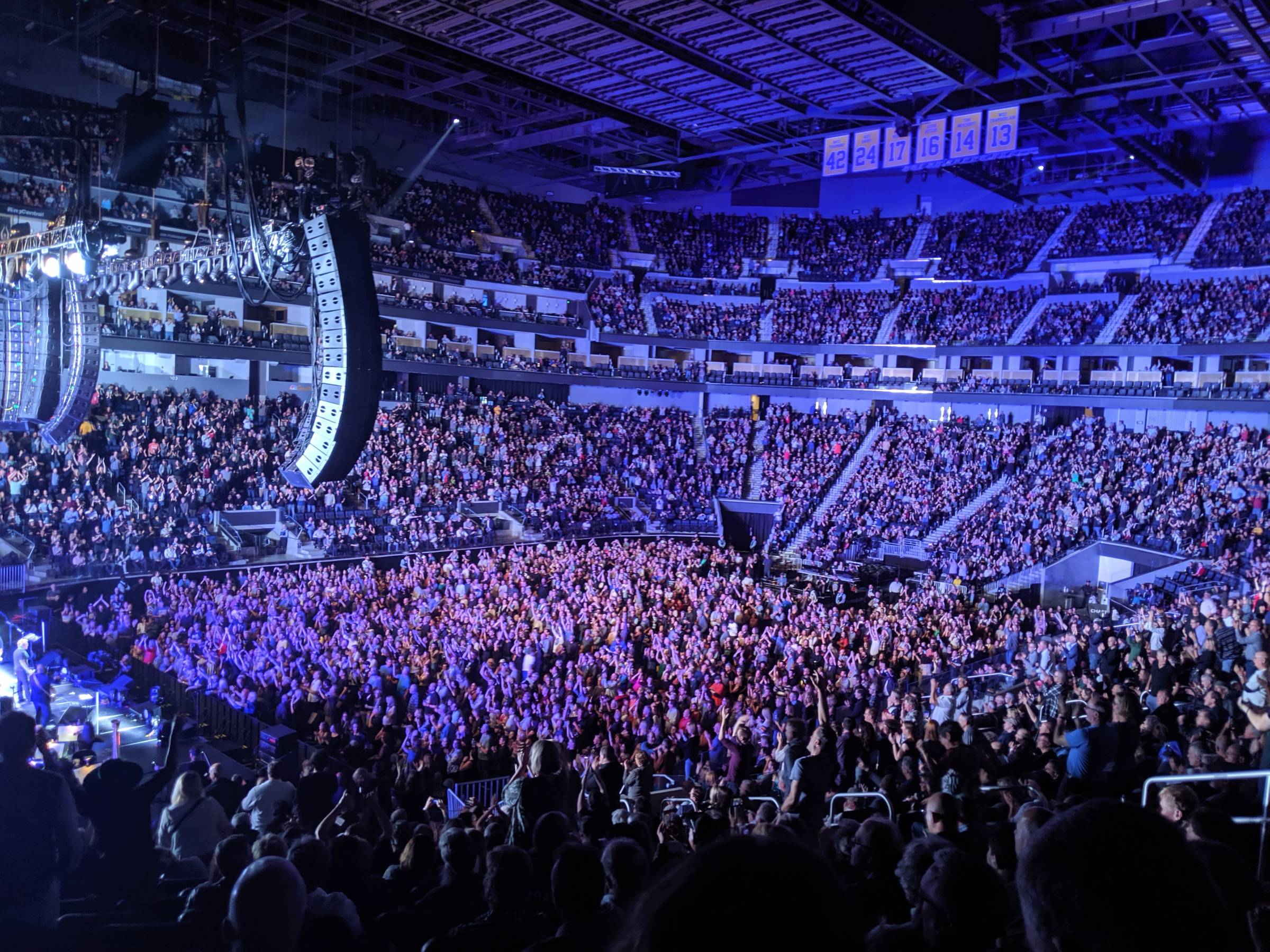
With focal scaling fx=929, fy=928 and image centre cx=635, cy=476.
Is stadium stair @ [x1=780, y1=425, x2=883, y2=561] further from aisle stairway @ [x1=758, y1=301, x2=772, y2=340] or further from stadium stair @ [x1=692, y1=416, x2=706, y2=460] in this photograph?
aisle stairway @ [x1=758, y1=301, x2=772, y2=340]

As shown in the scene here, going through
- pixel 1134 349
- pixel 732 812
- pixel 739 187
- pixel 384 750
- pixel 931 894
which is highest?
pixel 739 187

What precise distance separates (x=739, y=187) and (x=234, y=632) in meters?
31.3

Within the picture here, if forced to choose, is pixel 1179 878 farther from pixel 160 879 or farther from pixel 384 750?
pixel 384 750

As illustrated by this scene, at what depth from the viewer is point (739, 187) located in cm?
3994

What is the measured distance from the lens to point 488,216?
37.5 meters

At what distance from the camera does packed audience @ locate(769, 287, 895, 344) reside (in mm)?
37219

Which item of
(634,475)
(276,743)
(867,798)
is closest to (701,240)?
(634,475)

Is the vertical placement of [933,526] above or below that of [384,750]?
above

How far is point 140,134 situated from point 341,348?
19.1 feet

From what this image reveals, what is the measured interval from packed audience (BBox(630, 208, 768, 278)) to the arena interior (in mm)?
261

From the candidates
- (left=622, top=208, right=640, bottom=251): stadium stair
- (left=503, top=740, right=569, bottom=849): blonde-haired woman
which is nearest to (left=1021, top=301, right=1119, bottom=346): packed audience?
(left=622, top=208, right=640, bottom=251): stadium stair

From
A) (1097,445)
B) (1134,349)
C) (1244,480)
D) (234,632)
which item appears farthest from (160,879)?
(1134,349)

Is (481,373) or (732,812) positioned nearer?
(732,812)

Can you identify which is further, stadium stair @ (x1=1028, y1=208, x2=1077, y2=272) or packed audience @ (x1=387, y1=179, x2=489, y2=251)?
stadium stair @ (x1=1028, y1=208, x2=1077, y2=272)
